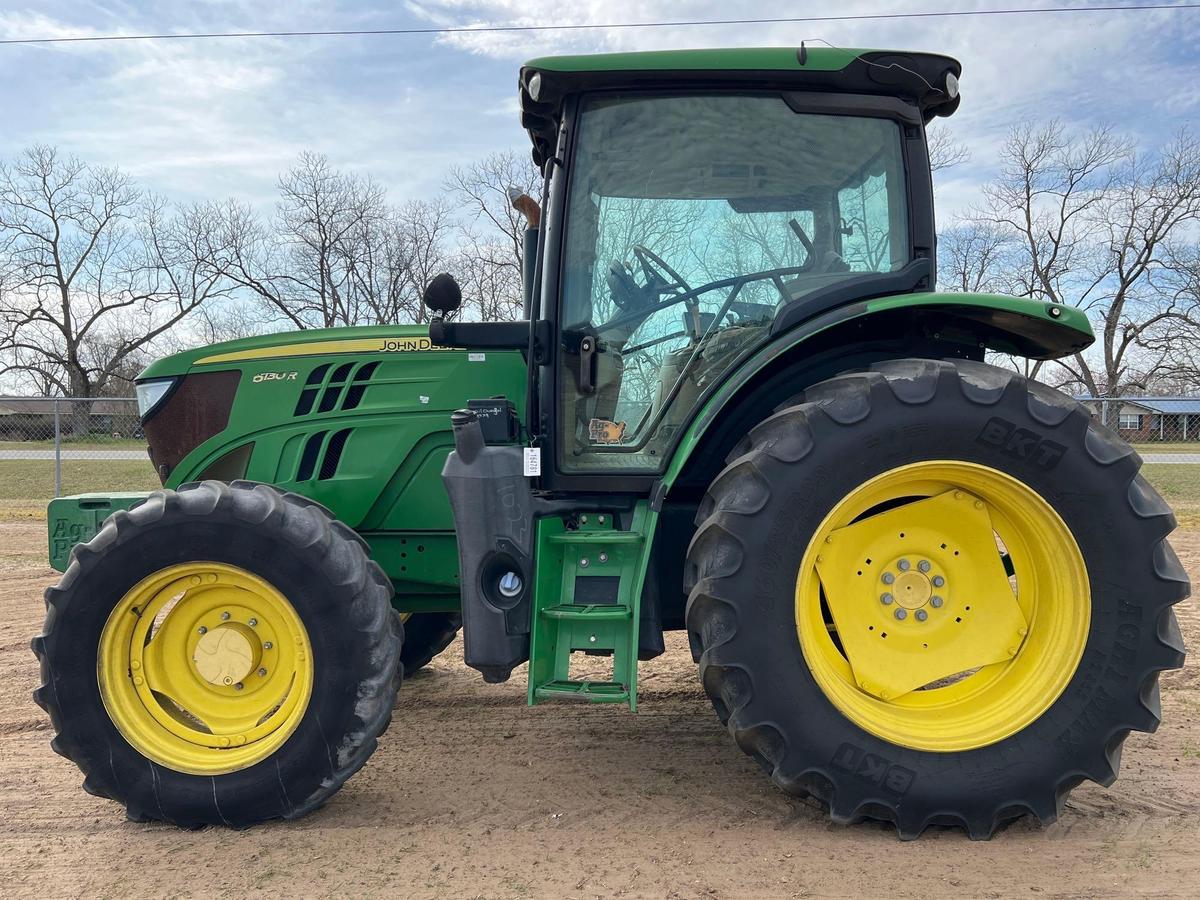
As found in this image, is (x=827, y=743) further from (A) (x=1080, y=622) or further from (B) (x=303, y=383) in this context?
(B) (x=303, y=383)

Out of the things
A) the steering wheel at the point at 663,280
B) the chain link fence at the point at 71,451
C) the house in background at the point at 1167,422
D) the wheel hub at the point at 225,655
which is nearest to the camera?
the wheel hub at the point at 225,655

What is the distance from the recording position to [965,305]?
104 inches

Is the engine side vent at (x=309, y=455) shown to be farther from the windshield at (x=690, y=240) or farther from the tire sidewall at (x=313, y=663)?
the windshield at (x=690, y=240)

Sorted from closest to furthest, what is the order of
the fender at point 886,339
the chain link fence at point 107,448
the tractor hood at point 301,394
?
the fender at point 886,339 → the tractor hood at point 301,394 → the chain link fence at point 107,448

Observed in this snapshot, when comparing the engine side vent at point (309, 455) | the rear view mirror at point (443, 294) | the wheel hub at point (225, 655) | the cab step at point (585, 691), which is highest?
the rear view mirror at point (443, 294)

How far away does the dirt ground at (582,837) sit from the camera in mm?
2354

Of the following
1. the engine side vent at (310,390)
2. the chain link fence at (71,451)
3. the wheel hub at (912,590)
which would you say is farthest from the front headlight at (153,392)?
the chain link fence at (71,451)

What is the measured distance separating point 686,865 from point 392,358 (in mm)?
2119

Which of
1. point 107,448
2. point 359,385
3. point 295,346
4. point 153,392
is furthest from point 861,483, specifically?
point 107,448

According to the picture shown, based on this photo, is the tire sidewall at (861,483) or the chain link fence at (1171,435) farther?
the chain link fence at (1171,435)

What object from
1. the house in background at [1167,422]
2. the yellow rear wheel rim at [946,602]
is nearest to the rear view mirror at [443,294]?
the yellow rear wheel rim at [946,602]

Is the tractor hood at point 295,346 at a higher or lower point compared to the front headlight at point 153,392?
higher

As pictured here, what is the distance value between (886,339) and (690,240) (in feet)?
2.48

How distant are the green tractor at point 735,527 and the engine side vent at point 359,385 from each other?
56 cm
